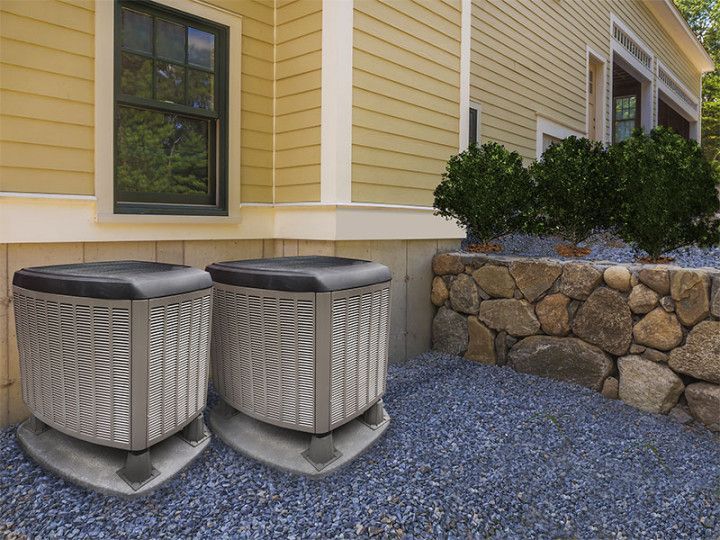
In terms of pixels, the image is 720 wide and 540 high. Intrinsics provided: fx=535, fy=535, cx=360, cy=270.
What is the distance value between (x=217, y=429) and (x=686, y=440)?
269cm

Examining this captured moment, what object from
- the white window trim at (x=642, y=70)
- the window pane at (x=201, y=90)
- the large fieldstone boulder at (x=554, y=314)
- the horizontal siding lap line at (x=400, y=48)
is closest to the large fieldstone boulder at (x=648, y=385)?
the large fieldstone boulder at (x=554, y=314)

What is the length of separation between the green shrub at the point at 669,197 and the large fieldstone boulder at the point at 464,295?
123 centimetres

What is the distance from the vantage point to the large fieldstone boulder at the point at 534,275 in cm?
391

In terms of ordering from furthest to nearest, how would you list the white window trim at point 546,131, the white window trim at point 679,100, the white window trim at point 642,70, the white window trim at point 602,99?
the white window trim at point 679,100 → the white window trim at point 642,70 → the white window trim at point 602,99 → the white window trim at point 546,131

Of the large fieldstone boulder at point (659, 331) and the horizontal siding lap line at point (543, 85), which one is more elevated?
the horizontal siding lap line at point (543, 85)

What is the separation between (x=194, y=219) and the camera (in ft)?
11.8

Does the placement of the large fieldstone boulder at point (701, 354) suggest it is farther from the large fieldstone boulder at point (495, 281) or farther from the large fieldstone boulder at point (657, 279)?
the large fieldstone boulder at point (495, 281)

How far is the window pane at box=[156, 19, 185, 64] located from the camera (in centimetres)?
347

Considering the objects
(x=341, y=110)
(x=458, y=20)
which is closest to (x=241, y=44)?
(x=341, y=110)

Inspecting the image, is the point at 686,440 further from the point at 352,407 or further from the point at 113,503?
the point at 113,503

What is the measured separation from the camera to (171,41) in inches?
139

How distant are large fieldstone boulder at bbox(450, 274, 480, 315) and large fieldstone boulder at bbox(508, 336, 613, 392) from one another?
0.48 m

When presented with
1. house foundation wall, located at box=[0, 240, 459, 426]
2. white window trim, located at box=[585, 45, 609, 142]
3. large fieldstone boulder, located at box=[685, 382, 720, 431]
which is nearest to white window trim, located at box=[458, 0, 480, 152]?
house foundation wall, located at box=[0, 240, 459, 426]

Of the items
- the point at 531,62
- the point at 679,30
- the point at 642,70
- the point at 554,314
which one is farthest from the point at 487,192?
the point at 679,30
